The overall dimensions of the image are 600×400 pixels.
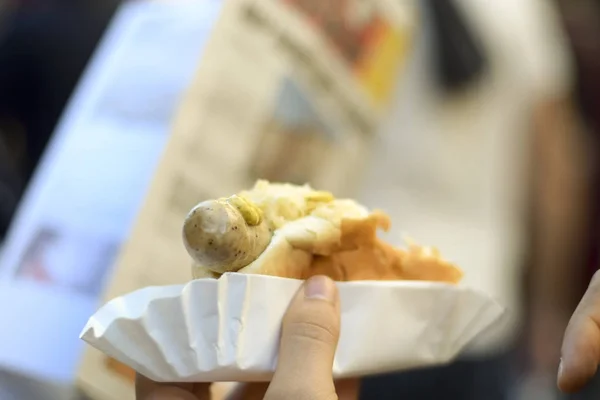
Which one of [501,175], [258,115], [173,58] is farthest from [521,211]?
[173,58]

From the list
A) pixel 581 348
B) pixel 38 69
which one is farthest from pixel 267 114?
pixel 581 348

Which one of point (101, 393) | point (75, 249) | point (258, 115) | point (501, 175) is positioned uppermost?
point (501, 175)

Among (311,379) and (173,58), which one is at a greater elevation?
(173,58)

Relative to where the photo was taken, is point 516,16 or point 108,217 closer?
point 108,217

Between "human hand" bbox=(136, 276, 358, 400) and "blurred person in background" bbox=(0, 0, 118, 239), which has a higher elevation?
"blurred person in background" bbox=(0, 0, 118, 239)

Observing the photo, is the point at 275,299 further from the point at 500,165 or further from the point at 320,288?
the point at 500,165

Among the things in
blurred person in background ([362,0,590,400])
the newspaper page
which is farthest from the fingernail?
blurred person in background ([362,0,590,400])

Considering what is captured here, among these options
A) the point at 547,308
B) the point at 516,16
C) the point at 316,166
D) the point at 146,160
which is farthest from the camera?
the point at 516,16

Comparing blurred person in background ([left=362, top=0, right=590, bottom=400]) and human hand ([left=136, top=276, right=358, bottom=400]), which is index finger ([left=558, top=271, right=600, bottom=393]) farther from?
blurred person in background ([left=362, top=0, right=590, bottom=400])

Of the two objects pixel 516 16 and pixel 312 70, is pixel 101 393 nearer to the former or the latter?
pixel 312 70
